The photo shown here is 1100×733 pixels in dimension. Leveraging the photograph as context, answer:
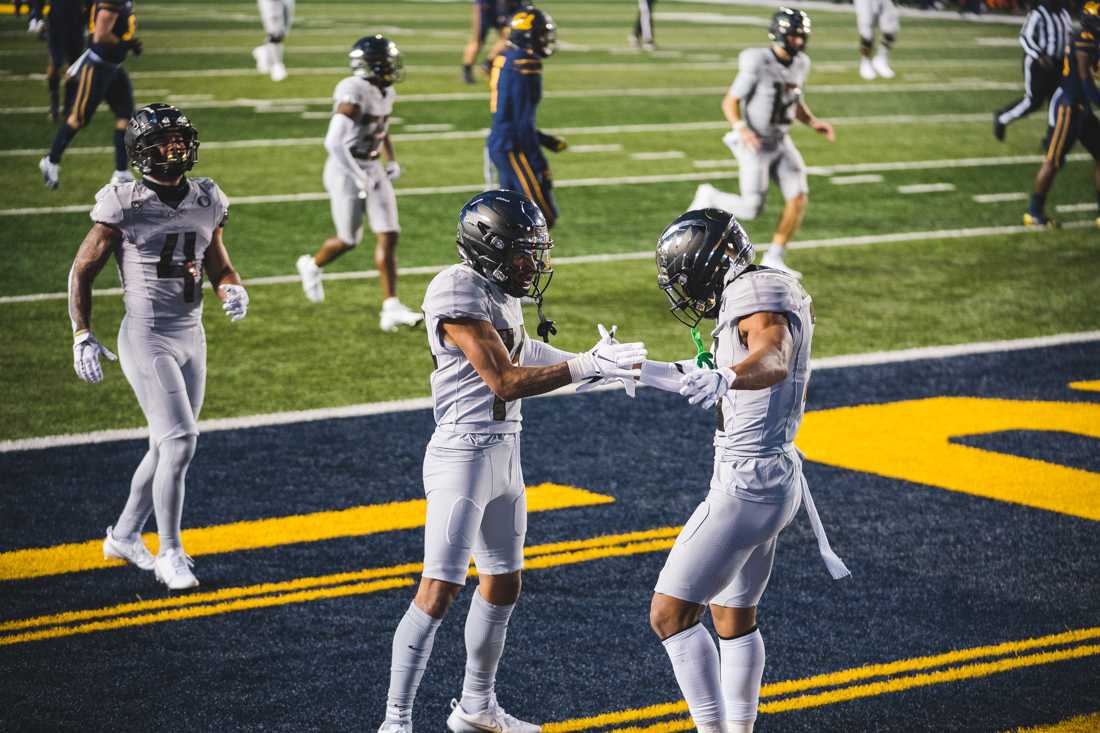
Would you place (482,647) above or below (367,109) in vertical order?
below

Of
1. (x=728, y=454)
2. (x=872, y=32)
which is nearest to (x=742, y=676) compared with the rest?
(x=728, y=454)

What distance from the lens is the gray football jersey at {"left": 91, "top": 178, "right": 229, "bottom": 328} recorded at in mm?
6156

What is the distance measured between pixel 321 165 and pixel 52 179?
3.42m

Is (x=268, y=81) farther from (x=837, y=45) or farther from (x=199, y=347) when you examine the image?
(x=199, y=347)

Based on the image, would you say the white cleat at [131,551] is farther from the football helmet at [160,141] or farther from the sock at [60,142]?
the sock at [60,142]

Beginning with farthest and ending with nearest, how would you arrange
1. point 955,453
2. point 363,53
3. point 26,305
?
point 26,305 → point 363,53 → point 955,453

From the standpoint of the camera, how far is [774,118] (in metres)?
11.8

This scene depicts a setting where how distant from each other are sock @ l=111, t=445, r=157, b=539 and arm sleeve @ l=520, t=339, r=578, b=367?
2.06 m

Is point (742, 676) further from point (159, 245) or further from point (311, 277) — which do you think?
point (311, 277)

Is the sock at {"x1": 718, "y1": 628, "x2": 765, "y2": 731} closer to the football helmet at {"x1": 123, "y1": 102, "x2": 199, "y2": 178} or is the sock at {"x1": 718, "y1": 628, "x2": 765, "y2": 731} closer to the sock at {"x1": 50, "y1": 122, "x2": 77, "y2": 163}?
the football helmet at {"x1": 123, "y1": 102, "x2": 199, "y2": 178}

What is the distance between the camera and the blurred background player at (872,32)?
902 inches

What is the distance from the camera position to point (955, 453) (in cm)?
810

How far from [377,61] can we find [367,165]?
755 millimetres

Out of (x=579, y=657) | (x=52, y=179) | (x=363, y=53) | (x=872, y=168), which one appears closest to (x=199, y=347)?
(x=579, y=657)
